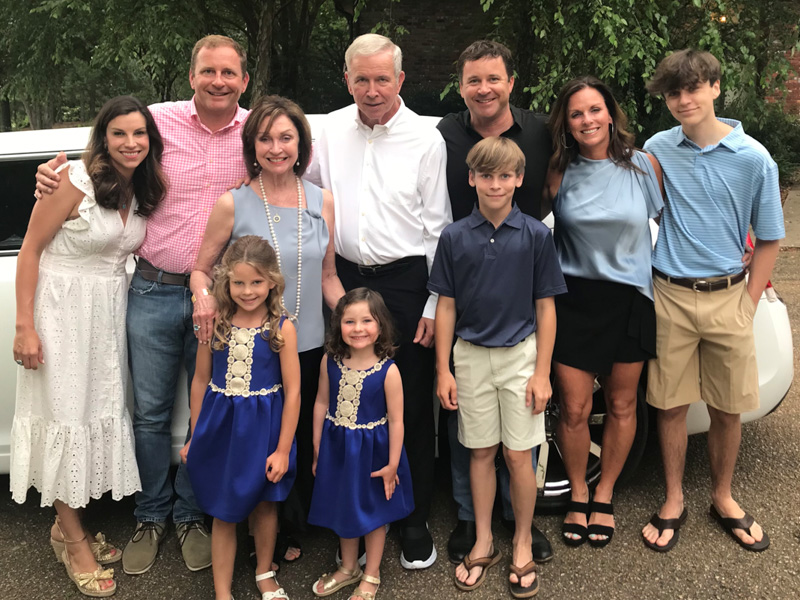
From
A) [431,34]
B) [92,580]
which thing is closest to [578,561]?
[92,580]

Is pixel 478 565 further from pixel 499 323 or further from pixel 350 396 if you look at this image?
pixel 499 323

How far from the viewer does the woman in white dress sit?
244 cm

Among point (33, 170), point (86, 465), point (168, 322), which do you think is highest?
point (33, 170)

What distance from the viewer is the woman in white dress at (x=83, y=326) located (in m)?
2.44

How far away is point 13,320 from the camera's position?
2680 millimetres

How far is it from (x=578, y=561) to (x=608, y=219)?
4.47ft

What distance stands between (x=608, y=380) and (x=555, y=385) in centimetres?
22

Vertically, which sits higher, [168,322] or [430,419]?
[168,322]

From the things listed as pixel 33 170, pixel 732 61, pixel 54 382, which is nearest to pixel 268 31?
pixel 732 61

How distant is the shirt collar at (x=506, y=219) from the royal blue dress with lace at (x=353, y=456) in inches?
23.6

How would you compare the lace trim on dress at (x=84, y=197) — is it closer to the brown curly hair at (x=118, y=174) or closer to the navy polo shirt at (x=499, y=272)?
the brown curly hair at (x=118, y=174)

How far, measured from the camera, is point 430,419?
2756 millimetres

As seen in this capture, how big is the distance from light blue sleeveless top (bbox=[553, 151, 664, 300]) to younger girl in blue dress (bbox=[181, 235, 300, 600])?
1.14 m

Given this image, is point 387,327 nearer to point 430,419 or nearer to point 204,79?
point 430,419
